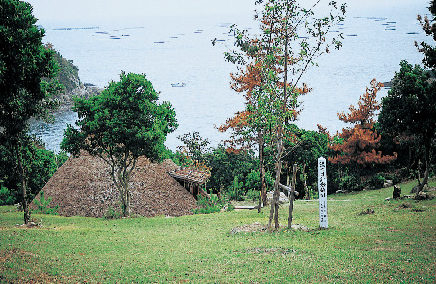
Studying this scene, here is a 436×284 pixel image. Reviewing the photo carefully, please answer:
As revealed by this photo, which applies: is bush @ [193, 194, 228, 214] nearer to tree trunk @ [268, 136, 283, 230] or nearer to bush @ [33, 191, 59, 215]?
bush @ [33, 191, 59, 215]

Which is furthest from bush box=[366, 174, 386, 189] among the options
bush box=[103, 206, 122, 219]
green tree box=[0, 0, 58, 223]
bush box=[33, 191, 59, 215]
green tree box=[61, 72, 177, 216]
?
green tree box=[0, 0, 58, 223]

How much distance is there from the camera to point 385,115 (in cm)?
2964

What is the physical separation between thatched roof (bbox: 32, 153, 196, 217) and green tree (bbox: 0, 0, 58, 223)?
9.19 metres

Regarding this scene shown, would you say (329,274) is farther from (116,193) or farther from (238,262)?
(116,193)

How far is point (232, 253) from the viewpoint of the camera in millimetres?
14953

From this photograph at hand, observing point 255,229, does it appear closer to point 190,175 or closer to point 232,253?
point 232,253

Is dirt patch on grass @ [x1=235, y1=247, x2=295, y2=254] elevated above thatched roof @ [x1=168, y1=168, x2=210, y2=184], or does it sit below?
below

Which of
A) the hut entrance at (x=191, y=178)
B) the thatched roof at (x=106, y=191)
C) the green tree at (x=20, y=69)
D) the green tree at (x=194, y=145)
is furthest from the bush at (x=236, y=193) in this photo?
the green tree at (x=20, y=69)

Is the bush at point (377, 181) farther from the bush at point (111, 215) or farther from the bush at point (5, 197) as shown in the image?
the bush at point (5, 197)

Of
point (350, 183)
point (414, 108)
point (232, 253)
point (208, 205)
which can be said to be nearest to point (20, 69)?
point (232, 253)

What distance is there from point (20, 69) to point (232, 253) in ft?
36.6

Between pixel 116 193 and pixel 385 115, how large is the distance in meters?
18.9

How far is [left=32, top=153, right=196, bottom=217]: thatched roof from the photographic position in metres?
30.3

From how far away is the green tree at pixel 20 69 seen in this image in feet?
59.2
